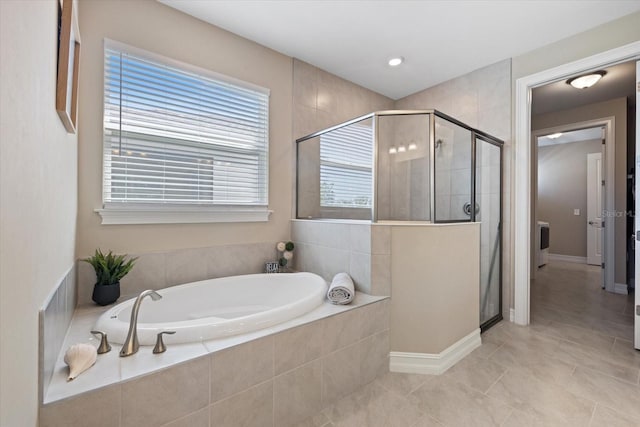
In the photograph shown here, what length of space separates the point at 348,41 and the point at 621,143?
3870 millimetres

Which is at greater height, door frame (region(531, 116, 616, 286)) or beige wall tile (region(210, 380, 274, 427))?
door frame (region(531, 116, 616, 286))

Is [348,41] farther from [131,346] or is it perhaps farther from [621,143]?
[621,143]

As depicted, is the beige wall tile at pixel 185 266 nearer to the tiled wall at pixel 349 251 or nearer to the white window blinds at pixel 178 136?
the white window blinds at pixel 178 136

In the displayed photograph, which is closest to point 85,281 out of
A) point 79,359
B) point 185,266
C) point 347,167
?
point 185,266

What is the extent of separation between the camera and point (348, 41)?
246cm

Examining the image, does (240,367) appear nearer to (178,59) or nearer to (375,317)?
(375,317)

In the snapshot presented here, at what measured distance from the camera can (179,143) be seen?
6.95 feet

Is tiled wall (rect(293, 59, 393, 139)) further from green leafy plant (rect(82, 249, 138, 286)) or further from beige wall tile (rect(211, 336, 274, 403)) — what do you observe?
beige wall tile (rect(211, 336, 274, 403))

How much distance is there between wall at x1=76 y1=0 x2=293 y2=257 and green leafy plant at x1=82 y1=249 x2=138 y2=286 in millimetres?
134

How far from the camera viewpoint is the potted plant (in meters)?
1.71

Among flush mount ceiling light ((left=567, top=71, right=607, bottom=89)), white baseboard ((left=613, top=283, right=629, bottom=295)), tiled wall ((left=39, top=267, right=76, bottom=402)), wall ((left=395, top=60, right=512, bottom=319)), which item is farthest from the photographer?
white baseboard ((left=613, top=283, right=629, bottom=295))

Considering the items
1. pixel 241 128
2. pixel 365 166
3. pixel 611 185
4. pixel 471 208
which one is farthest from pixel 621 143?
pixel 241 128

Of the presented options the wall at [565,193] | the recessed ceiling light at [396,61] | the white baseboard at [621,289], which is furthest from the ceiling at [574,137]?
the recessed ceiling light at [396,61]

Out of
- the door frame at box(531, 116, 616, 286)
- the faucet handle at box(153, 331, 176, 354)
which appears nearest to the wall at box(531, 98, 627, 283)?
the door frame at box(531, 116, 616, 286)
